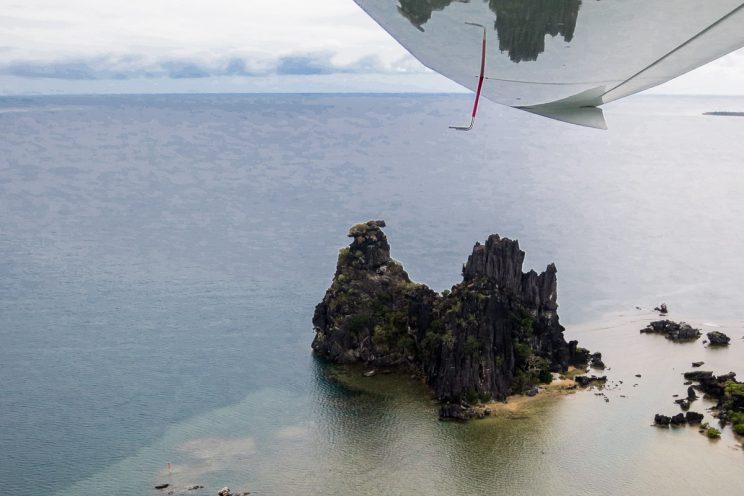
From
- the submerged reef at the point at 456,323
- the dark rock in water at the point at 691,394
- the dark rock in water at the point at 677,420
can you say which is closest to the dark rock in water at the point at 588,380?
the submerged reef at the point at 456,323

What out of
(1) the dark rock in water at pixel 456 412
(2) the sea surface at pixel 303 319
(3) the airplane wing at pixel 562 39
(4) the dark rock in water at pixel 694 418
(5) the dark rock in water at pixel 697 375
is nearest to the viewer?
(3) the airplane wing at pixel 562 39

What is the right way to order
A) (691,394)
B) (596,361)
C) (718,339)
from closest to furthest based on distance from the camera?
(691,394), (596,361), (718,339)

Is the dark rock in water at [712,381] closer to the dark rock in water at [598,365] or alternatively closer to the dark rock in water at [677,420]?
the dark rock in water at [677,420]

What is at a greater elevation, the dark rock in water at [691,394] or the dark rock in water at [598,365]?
the dark rock in water at [598,365]

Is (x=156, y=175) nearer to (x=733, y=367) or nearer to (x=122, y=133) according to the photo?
(x=122, y=133)

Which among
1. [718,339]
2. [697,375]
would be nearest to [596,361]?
[697,375]

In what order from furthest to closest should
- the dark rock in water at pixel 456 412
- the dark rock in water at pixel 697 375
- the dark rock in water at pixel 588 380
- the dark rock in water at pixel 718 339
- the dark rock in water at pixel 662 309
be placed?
1. the dark rock in water at pixel 662 309
2. the dark rock in water at pixel 718 339
3. the dark rock in water at pixel 697 375
4. the dark rock in water at pixel 588 380
5. the dark rock in water at pixel 456 412

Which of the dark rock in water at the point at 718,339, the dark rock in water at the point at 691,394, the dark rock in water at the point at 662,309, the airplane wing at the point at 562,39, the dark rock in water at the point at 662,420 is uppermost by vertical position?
the airplane wing at the point at 562,39

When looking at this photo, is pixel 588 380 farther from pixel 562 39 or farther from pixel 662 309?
pixel 562 39
